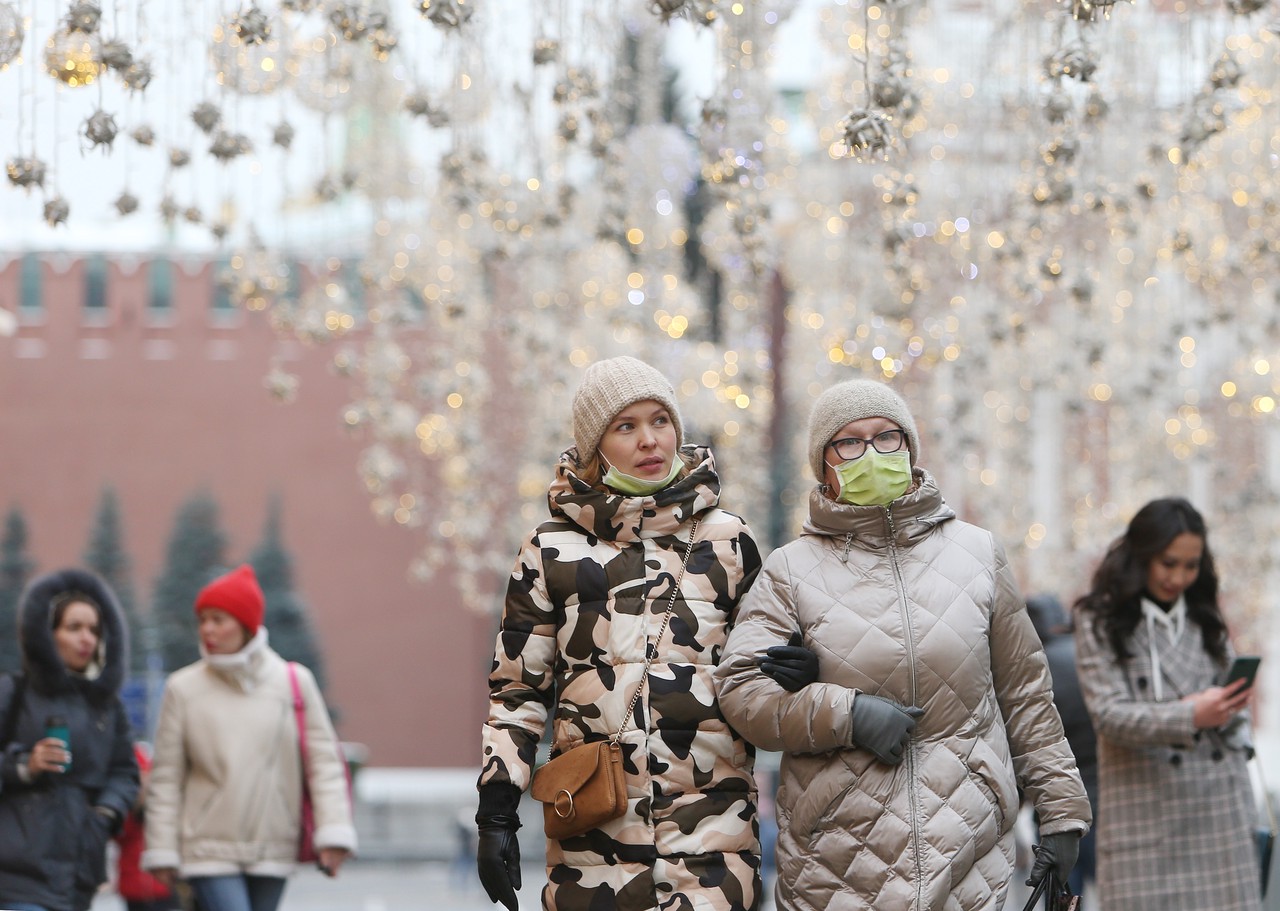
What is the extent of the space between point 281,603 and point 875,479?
3377 cm

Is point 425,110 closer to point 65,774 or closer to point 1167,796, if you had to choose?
point 65,774

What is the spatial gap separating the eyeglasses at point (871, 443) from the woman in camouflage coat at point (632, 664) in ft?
1.14

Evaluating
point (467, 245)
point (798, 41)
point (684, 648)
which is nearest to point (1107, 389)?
point (798, 41)

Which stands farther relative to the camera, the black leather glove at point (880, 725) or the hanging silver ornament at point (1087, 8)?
the hanging silver ornament at point (1087, 8)

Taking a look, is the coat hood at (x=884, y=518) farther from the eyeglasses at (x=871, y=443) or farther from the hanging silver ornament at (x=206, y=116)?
the hanging silver ornament at (x=206, y=116)

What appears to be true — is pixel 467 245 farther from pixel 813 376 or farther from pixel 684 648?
pixel 684 648

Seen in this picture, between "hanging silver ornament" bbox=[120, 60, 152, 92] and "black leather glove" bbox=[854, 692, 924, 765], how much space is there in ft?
10.9

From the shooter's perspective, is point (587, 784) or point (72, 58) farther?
point (72, 58)

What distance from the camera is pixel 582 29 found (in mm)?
7484

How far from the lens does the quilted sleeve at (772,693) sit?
14.0ft

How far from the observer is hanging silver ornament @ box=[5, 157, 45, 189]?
6.18 m

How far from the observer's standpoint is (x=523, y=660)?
15.4 ft

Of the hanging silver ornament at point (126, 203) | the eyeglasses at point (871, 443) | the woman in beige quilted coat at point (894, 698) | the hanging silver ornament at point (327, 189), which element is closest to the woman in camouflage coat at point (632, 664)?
the woman in beige quilted coat at point (894, 698)

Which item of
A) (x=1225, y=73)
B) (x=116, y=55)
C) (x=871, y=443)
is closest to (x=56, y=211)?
(x=116, y=55)
